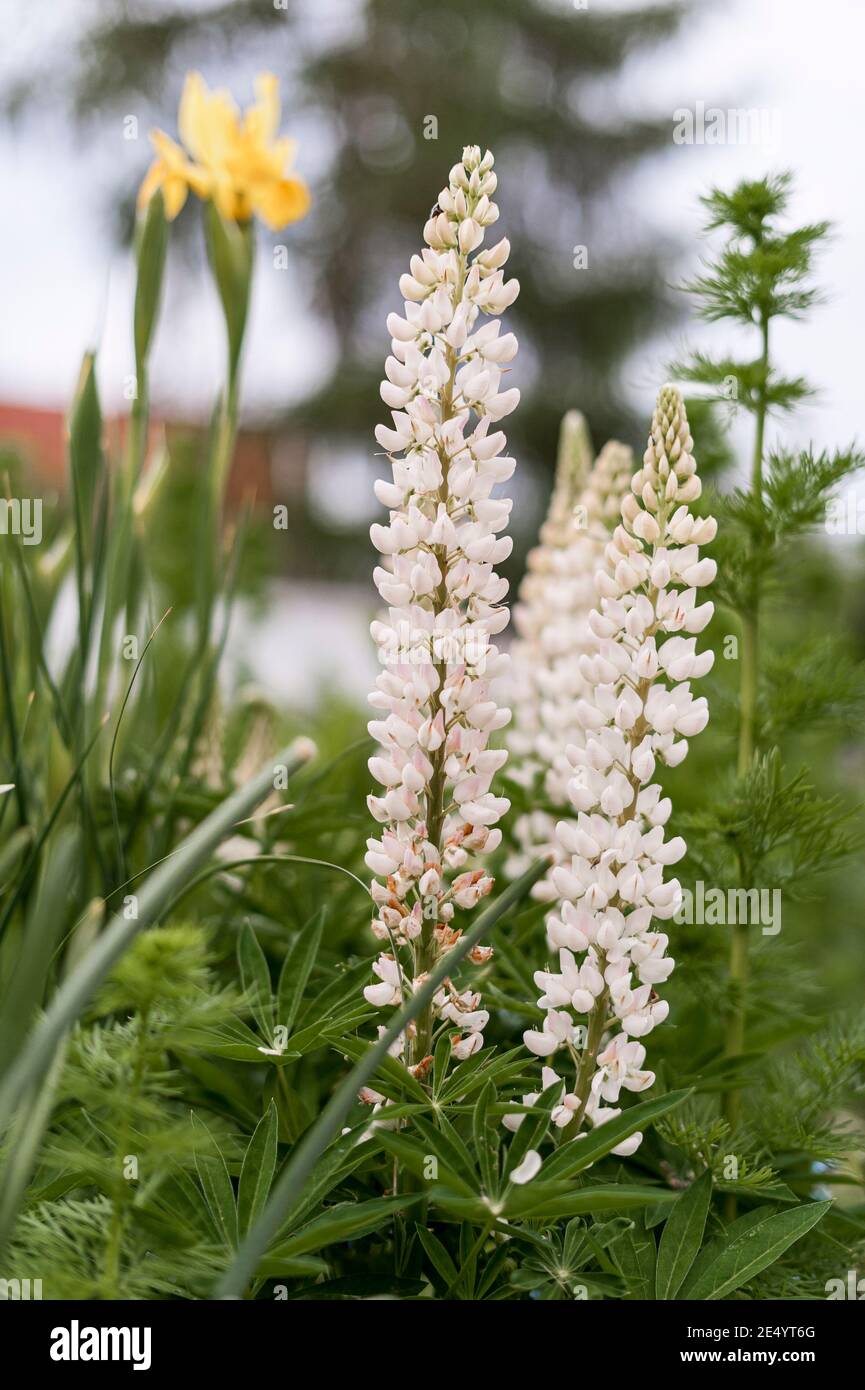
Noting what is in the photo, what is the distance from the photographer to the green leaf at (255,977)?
0.66 meters

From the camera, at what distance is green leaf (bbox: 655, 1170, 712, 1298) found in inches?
23.4

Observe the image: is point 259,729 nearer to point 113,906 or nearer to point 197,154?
point 113,906

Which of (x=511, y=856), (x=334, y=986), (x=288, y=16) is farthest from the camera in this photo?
(x=288, y=16)

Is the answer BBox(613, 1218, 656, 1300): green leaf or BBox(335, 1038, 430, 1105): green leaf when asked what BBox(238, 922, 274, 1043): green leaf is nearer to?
BBox(335, 1038, 430, 1105): green leaf

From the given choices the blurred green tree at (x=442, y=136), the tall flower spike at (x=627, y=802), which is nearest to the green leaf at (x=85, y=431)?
the tall flower spike at (x=627, y=802)

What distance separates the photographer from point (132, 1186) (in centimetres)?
55

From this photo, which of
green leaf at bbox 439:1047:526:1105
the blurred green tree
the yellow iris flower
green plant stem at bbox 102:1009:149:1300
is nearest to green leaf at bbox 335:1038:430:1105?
green leaf at bbox 439:1047:526:1105

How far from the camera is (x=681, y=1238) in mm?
605

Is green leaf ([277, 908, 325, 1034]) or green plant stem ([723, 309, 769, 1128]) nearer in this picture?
green leaf ([277, 908, 325, 1034])

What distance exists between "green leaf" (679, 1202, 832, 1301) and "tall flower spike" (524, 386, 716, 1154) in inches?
3.3

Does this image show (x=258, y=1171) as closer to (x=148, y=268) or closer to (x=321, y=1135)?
(x=321, y=1135)

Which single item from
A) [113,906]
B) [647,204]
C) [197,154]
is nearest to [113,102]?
[647,204]
